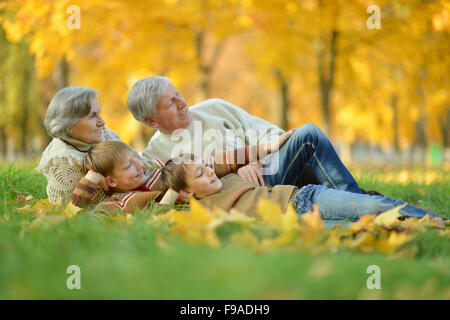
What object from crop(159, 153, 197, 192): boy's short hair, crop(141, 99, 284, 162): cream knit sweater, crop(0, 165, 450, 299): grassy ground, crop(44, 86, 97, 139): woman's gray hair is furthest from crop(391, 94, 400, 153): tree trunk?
crop(0, 165, 450, 299): grassy ground

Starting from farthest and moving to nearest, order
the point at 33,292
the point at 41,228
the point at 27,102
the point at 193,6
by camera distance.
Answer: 1. the point at 27,102
2. the point at 193,6
3. the point at 41,228
4. the point at 33,292

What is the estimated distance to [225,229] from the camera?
1938 mm

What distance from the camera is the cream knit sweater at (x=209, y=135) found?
3.47 metres

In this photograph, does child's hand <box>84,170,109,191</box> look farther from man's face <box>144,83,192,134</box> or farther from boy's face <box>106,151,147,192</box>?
man's face <box>144,83,192,134</box>

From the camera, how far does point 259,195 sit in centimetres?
272

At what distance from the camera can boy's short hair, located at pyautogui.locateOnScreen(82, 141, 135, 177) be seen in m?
2.72

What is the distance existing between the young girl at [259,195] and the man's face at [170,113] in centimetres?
49

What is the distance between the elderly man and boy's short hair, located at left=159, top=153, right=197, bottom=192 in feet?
1.51

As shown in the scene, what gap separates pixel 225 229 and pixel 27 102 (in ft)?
55.3

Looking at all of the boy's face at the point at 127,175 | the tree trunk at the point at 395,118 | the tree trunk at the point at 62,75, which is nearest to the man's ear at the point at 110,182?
the boy's face at the point at 127,175

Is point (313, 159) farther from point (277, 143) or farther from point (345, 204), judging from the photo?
point (345, 204)

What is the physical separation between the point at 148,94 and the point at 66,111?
61 cm
